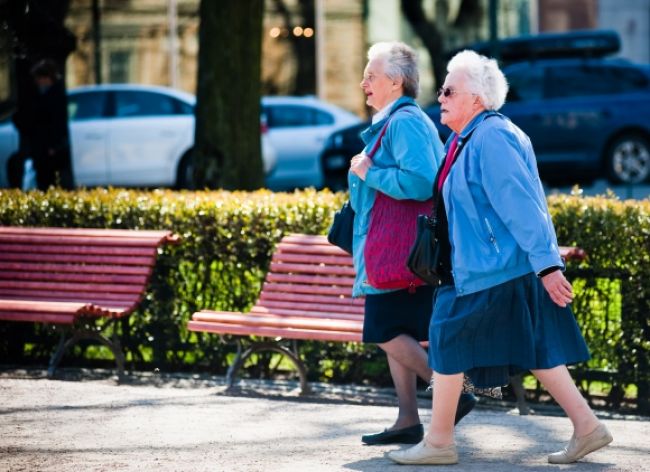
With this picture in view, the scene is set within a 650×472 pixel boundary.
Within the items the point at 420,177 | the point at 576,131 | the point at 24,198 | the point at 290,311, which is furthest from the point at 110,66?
the point at 420,177

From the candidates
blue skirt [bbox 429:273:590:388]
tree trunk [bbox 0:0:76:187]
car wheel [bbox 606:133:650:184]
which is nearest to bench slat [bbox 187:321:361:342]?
blue skirt [bbox 429:273:590:388]

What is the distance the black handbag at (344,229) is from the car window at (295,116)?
13.3 meters

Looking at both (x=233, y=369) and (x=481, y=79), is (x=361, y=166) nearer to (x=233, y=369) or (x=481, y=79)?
(x=481, y=79)

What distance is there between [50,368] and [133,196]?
1.23 m

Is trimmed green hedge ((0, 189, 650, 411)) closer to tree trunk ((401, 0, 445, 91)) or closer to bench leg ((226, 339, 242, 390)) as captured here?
bench leg ((226, 339, 242, 390))

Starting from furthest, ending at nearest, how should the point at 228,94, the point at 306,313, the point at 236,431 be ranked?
the point at 228,94 < the point at 306,313 < the point at 236,431

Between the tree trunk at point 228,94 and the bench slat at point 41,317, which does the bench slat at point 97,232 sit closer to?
the bench slat at point 41,317

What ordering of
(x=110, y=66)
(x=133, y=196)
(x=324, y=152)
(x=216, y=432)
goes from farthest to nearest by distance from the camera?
(x=110, y=66)
(x=324, y=152)
(x=133, y=196)
(x=216, y=432)

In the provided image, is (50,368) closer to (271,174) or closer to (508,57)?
(271,174)

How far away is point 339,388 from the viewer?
7.90m

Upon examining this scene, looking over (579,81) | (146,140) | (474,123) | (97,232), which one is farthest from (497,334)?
(579,81)

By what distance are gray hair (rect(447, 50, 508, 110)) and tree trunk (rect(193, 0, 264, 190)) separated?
5553 millimetres

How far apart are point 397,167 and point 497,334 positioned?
3.06 feet

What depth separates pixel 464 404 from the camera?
20.1ft
